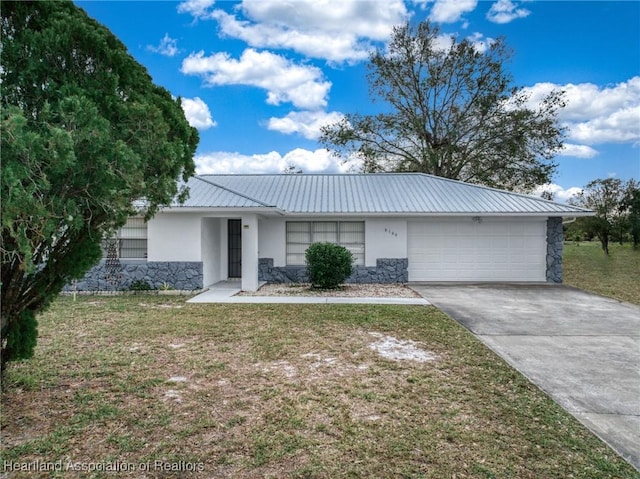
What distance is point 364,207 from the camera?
46.2 feet

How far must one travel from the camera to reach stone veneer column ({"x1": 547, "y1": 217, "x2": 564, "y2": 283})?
14062 mm

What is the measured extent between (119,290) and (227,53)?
8929mm

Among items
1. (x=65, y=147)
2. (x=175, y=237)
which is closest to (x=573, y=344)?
(x=65, y=147)

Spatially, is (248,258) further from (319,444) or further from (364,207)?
(319,444)

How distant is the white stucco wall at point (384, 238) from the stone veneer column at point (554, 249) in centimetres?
520

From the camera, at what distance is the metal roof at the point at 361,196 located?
514 inches

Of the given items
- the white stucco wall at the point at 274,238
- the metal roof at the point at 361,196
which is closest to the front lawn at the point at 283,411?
the metal roof at the point at 361,196

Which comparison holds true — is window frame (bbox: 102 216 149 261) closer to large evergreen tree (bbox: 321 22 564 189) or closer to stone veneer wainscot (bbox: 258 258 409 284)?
stone veneer wainscot (bbox: 258 258 409 284)

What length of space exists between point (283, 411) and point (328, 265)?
840cm

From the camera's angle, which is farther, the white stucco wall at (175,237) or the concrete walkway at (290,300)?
the white stucco wall at (175,237)

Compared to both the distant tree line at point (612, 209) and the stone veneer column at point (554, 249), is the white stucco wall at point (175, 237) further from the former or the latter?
the distant tree line at point (612, 209)

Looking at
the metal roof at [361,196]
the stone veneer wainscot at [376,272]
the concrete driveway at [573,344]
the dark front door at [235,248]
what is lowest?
the concrete driveway at [573,344]

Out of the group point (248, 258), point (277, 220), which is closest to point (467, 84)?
point (277, 220)

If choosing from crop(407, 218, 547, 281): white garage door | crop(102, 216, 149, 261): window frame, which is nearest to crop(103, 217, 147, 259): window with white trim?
crop(102, 216, 149, 261): window frame
